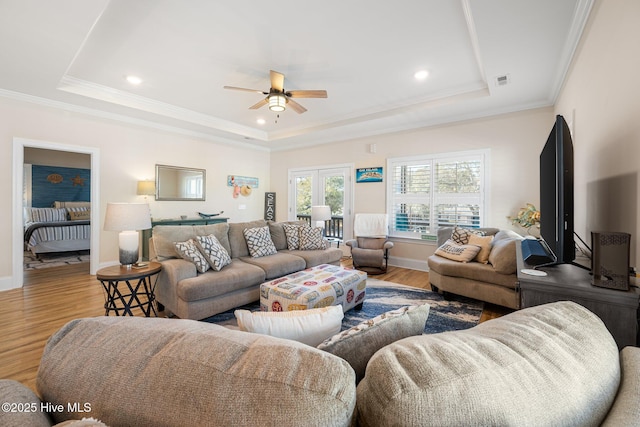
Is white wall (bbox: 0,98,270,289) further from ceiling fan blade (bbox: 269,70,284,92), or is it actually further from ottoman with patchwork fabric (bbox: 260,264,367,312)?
ottoman with patchwork fabric (bbox: 260,264,367,312)

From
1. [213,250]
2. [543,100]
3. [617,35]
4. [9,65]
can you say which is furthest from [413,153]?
[9,65]

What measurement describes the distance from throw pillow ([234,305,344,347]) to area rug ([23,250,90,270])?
602 centimetres

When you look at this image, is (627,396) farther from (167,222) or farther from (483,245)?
(167,222)

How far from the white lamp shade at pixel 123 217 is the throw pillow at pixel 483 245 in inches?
149

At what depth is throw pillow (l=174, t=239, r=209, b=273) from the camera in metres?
2.75

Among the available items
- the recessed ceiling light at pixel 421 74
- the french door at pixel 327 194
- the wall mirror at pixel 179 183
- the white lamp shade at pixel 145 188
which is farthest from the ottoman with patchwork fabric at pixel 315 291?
the wall mirror at pixel 179 183

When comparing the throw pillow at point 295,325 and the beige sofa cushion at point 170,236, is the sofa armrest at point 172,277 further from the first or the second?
the throw pillow at point 295,325

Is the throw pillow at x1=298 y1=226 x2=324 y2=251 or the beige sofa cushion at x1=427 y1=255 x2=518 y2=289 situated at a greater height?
the throw pillow at x1=298 y1=226 x2=324 y2=251

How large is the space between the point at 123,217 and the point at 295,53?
2356 millimetres

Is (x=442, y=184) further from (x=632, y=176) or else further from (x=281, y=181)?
(x=281, y=181)

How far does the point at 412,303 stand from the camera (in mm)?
3088

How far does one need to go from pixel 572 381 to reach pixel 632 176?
152cm

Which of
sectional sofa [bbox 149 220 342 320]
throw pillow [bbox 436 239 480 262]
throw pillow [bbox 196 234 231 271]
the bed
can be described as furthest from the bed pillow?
throw pillow [bbox 436 239 480 262]

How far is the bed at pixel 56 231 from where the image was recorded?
17.2 feet
